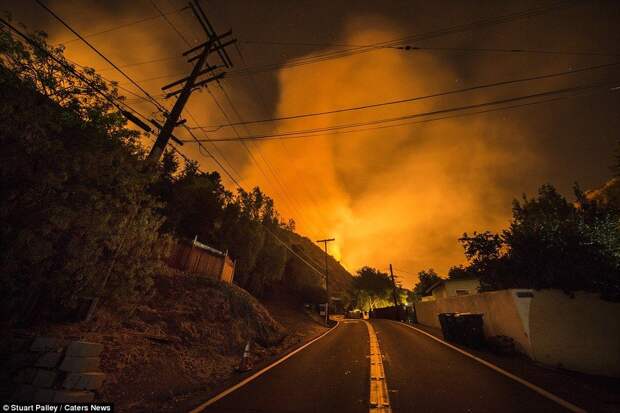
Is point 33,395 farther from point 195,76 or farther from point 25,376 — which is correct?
point 195,76

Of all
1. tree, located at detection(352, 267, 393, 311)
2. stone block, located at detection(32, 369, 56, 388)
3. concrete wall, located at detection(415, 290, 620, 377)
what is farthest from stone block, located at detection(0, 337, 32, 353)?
tree, located at detection(352, 267, 393, 311)

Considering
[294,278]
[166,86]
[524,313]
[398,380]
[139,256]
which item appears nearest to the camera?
[398,380]

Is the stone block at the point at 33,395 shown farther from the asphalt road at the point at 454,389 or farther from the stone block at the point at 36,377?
the asphalt road at the point at 454,389

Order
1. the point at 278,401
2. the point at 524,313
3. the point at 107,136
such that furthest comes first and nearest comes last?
the point at 524,313 < the point at 107,136 < the point at 278,401

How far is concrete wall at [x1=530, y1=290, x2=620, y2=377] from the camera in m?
8.26

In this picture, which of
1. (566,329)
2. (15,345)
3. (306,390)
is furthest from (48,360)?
(566,329)

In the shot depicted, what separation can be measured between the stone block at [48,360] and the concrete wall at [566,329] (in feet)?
43.3

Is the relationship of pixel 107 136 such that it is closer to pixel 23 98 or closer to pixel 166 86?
pixel 23 98

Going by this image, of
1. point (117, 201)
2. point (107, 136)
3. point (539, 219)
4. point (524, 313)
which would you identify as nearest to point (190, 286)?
point (117, 201)

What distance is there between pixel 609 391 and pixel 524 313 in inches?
140

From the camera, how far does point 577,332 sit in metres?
8.62

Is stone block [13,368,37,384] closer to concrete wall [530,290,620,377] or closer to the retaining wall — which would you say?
the retaining wall

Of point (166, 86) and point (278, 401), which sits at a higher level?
point (166, 86)

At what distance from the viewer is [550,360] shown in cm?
861
